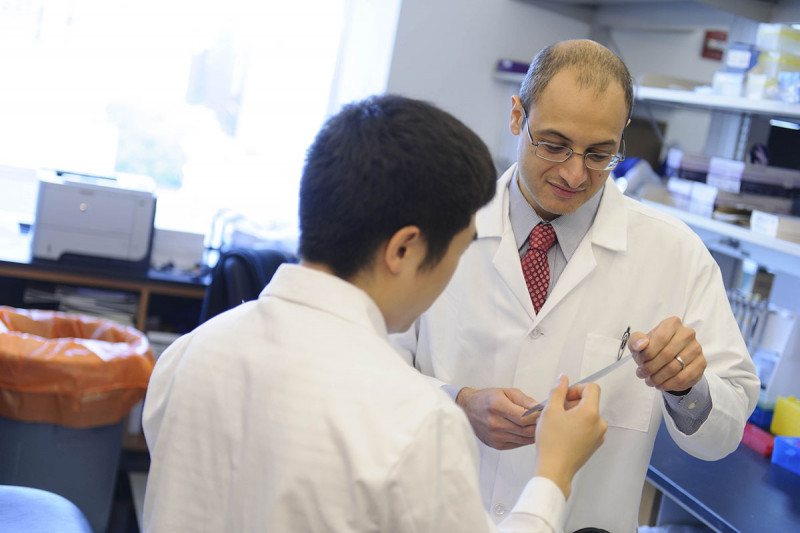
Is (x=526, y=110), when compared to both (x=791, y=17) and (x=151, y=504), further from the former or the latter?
(x=791, y=17)

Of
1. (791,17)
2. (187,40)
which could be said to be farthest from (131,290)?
(791,17)

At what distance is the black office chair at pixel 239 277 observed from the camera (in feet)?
8.15

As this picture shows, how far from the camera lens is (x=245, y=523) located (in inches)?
33.9

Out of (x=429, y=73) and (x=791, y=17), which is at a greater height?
(x=791, y=17)

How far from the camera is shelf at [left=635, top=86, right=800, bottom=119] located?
1.97m

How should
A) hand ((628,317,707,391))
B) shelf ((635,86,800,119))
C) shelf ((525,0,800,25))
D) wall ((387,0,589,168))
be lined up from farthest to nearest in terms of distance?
wall ((387,0,589,168)), shelf ((525,0,800,25)), shelf ((635,86,800,119)), hand ((628,317,707,391))

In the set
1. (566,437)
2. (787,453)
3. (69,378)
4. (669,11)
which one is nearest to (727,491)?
(787,453)

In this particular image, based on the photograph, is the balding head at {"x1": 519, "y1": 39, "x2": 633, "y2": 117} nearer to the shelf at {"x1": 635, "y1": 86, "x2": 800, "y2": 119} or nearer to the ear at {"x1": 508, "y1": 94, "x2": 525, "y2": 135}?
the ear at {"x1": 508, "y1": 94, "x2": 525, "y2": 135}

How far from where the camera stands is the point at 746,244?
2434mm

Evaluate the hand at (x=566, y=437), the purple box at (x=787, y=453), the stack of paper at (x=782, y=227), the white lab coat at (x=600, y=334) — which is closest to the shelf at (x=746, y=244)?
the stack of paper at (x=782, y=227)

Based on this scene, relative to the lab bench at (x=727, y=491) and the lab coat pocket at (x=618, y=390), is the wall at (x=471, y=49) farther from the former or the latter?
the lab coat pocket at (x=618, y=390)

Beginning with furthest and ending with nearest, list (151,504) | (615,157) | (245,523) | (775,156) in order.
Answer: (775,156), (615,157), (151,504), (245,523)

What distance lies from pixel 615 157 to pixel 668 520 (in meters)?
1.09

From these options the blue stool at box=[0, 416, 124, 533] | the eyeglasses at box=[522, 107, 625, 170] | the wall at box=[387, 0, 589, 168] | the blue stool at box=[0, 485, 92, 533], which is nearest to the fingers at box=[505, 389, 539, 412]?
the eyeglasses at box=[522, 107, 625, 170]
